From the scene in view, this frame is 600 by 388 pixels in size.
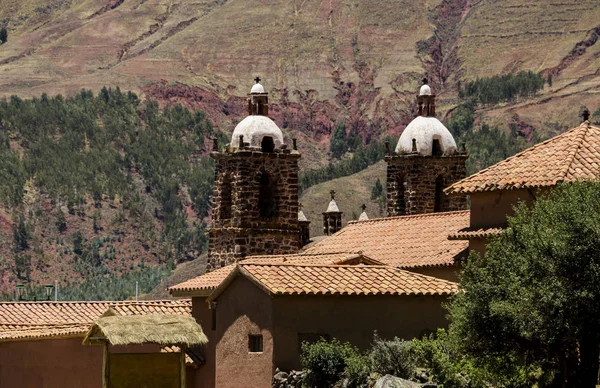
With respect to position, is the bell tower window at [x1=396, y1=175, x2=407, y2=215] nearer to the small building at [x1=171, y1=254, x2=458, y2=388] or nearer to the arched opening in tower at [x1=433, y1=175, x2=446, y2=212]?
the arched opening in tower at [x1=433, y1=175, x2=446, y2=212]

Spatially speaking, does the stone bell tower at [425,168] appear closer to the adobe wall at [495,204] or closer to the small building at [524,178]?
the small building at [524,178]

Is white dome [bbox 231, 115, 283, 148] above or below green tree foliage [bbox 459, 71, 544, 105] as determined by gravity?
below

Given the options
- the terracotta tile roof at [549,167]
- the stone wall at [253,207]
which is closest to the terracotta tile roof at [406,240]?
the terracotta tile roof at [549,167]

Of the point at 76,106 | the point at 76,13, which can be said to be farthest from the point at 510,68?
the point at 76,13

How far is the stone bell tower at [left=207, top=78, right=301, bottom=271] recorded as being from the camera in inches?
1962

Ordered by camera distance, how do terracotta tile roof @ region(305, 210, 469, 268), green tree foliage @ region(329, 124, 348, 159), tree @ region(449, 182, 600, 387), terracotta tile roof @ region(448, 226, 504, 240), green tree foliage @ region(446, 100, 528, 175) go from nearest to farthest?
tree @ region(449, 182, 600, 387)
terracotta tile roof @ region(448, 226, 504, 240)
terracotta tile roof @ region(305, 210, 469, 268)
green tree foliage @ region(446, 100, 528, 175)
green tree foliage @ region(329, 124, 348, 159)

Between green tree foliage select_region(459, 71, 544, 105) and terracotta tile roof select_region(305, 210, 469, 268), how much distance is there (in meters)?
109

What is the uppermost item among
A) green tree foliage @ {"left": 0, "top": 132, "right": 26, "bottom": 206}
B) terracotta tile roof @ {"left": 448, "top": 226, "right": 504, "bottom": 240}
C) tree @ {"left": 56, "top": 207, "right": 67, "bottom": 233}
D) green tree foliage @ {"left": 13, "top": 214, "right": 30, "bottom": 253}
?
green tree foliage @ {"left": 0, "top": 132, "right": 26, "bottom": 206}

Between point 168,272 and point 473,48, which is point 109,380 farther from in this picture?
point 473,48

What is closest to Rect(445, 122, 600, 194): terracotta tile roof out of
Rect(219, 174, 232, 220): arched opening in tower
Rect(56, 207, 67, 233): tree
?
Rect(219, 174, 232, 220): arched opening in tower

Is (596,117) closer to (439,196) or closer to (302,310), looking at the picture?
(439,196)

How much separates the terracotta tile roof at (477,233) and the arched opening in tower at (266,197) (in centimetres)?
1538

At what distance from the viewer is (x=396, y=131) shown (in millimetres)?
165000

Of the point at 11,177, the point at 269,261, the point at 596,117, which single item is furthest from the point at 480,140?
the point at 269,261
